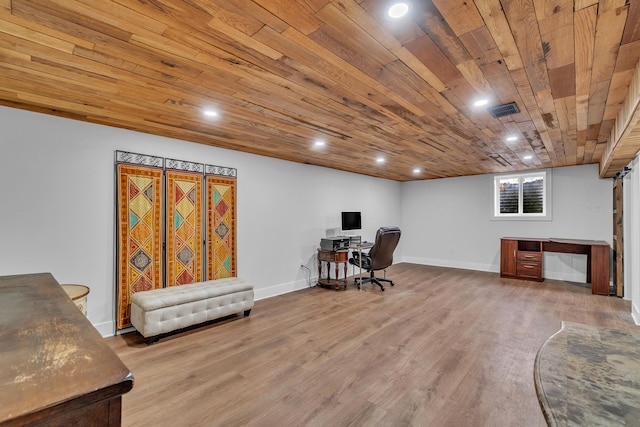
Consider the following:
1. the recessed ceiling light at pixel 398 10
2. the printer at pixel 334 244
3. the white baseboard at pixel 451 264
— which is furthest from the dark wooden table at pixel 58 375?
the white baseboard at pixel 451 264

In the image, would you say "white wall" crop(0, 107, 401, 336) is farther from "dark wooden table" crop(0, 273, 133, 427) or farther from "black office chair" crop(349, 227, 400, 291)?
"dark wooden table" crop(0, 273, 133, 427)

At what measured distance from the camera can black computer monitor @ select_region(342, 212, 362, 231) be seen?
5.93m

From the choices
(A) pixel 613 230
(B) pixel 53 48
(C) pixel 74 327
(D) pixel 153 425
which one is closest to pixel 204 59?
(B) pixel 53 48

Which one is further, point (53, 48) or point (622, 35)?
point (53, 48)

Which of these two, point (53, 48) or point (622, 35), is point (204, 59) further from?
point (622, 35)

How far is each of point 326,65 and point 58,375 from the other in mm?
1886

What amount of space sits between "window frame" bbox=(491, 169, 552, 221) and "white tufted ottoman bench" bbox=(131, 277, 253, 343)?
19.1 ft

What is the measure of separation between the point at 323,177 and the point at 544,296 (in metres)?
4.21

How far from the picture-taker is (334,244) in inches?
204

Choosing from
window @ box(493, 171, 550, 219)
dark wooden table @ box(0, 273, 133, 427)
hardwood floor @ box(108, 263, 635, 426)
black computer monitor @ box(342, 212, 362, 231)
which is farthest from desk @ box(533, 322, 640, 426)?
window @ box(493, 171, 550, 219)

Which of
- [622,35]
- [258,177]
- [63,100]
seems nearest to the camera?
[622,35]

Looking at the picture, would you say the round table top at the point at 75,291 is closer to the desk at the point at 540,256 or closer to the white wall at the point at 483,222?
the desk at the point at 540,256

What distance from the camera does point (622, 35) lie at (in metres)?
1.55

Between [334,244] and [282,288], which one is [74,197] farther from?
[334,244]
